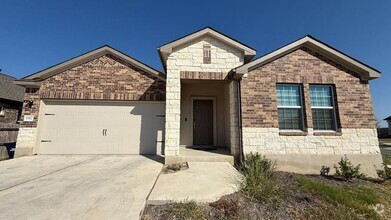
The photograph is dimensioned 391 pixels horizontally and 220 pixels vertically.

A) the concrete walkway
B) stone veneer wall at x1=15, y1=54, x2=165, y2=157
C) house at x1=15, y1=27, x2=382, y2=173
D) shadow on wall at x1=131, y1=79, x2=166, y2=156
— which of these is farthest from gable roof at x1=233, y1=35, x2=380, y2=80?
stone veneer wall at x1=15, y1=54, x2=165, y2=157

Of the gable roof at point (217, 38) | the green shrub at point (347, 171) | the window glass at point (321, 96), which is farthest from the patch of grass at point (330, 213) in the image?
the gable roof at point (217, 38)

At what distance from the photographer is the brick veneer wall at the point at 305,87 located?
6395mm

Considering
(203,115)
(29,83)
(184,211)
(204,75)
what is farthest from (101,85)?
(184,211)

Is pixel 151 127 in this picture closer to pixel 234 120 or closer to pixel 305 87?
pixel 234 120

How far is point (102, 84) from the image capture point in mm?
8227

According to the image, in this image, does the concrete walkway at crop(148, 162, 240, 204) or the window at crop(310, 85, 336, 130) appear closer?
the concrete walkway at crop(148, 162, 240, 204)

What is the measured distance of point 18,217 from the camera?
2.78 meters

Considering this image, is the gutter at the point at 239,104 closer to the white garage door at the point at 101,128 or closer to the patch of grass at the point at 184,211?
the patch of grass at the point at 184,211

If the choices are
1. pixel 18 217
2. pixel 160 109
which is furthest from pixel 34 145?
pixel 18 217

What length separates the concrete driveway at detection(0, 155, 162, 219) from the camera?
116 inches

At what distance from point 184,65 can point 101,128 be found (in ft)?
15.8

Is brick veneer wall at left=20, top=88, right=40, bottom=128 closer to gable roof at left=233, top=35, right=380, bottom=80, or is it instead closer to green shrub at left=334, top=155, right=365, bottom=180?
gable roof at left=233, top=35, right=380, bottom=80

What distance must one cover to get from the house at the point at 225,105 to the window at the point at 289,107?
0.04 meters

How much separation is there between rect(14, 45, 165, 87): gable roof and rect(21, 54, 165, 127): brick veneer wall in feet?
0.55
